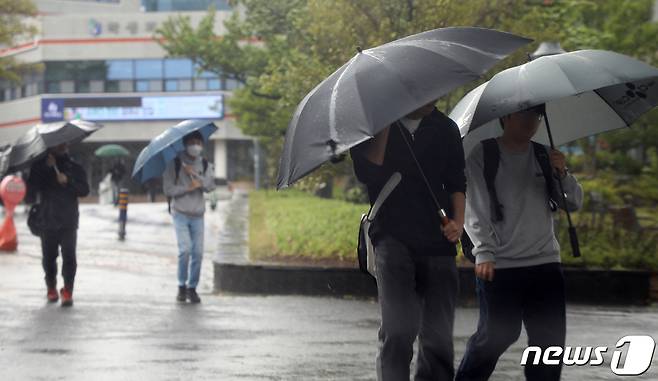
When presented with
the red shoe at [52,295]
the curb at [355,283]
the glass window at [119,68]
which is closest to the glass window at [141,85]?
the glass window at [119,68]

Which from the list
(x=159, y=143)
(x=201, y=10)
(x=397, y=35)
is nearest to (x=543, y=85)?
(x=159, y=143)

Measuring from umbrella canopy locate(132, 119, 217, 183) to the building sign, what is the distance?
2121 inches

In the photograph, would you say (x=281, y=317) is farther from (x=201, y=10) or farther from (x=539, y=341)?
(x=201, y=10)

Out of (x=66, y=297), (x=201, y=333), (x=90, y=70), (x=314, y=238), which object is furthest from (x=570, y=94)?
(x=90, y=70)

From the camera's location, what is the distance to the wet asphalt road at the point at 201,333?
26.0ft

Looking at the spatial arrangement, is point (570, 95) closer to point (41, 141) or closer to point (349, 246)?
point (41, 141)

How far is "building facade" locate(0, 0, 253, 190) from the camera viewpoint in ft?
218

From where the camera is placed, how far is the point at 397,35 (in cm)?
1634

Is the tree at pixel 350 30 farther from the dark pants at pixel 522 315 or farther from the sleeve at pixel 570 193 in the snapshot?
the dark pants at pixel 522 315

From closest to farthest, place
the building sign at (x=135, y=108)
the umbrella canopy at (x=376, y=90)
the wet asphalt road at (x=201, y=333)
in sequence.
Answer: the umbrella canopy at (x=376, y=90), the wet asphalt road at (x=201, y=333), the building sign at (x=135, y=108)

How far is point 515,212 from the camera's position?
19.0ft

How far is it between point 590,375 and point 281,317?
3.96 meters

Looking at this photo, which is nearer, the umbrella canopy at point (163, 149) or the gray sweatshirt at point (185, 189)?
the umbrella canopy at point (163, 149)

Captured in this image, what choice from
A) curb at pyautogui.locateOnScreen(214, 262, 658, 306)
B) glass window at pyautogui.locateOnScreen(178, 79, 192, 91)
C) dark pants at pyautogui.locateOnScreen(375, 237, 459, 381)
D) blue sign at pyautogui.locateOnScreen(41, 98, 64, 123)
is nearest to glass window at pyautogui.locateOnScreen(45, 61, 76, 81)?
blue sign at pyautogui.locateOnScreen(41, 98, 64, 123)
